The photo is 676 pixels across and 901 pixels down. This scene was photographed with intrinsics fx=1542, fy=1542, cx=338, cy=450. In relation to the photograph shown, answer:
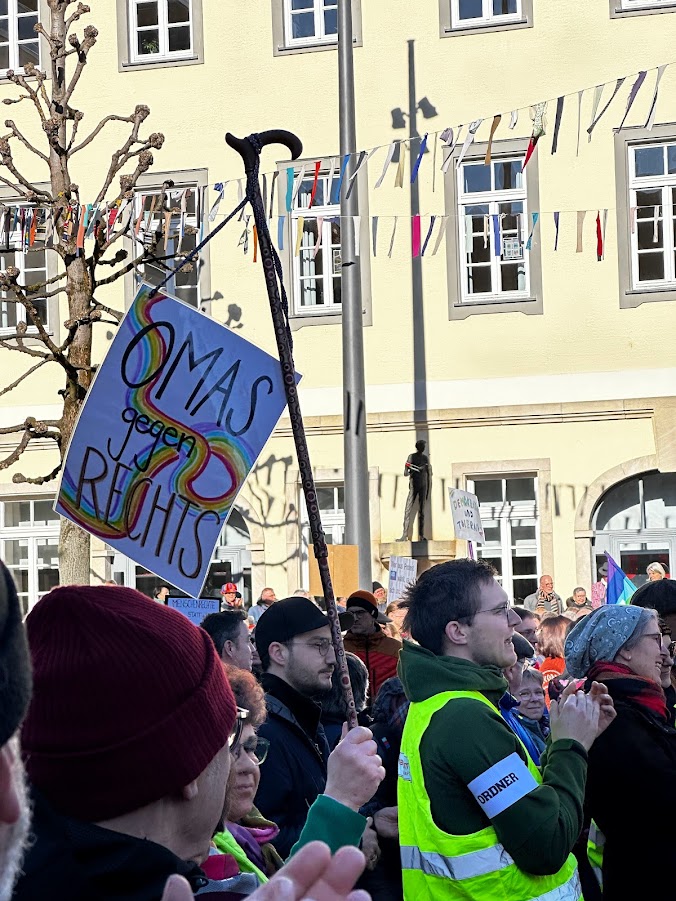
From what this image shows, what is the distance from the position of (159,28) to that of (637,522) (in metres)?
9.04

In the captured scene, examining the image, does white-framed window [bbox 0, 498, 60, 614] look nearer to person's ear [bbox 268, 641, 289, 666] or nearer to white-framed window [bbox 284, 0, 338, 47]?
white-framed window [bbox 284, 0, 338, 47]

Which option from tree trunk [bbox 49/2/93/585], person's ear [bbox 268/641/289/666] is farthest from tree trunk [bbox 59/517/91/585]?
person's ear [bbox 268/641/289/666]

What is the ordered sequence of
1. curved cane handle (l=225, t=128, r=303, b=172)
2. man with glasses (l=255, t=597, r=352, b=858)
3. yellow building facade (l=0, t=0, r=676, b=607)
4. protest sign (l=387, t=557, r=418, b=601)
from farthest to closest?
yellow building facade (l=0, t=0, r=676, b=607)
protest sign (l=387, t=557, r=418, b=601)
man with glasses (l=255, t=597, r=352, b=858)
curved cane handle (l=225, t=128, r=303, b=172)

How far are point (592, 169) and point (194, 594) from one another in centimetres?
1576

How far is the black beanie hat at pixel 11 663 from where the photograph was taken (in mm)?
1199

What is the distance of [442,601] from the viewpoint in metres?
3.81

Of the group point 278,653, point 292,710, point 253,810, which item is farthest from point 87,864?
point 278,653

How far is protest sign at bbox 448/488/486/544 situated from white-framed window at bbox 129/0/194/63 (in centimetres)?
937

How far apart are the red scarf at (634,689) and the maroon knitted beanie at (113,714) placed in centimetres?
231

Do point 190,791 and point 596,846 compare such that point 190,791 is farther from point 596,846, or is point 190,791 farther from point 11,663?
point 596,846

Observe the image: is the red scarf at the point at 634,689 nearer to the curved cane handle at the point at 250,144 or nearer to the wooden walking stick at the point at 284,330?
the wooden walking stick at the point at 284,330

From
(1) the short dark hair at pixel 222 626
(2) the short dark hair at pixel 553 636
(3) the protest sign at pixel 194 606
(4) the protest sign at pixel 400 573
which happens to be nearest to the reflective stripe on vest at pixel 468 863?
(1) the short dark hair at pixel 222 626

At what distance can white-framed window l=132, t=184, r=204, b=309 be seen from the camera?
17.2 m

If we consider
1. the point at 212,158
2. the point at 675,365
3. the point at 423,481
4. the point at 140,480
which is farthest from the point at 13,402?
the point at 140,480
